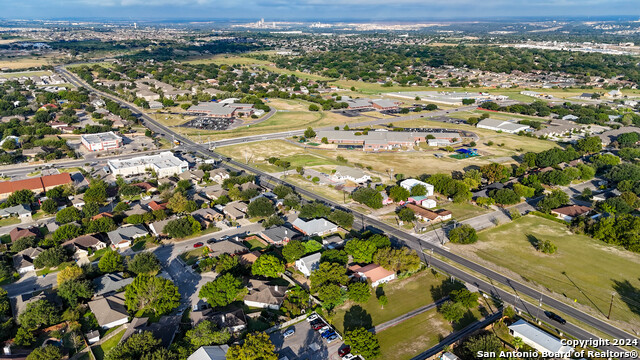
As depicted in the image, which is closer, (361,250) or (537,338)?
(537,338)

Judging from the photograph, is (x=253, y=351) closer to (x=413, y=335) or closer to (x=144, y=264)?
(x=413, y=335)

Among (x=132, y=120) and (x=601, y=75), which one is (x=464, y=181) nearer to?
(x=132, y=120)

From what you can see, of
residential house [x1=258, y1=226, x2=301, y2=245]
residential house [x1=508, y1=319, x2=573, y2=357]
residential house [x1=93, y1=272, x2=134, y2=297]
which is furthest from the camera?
residential house [x1=258, y1=226, x2=301, y2=245]

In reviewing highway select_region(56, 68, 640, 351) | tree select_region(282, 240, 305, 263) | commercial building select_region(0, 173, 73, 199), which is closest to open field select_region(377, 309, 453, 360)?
highway select_region(56, 68, 640, 351)

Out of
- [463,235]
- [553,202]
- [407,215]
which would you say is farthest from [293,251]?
[553,202]

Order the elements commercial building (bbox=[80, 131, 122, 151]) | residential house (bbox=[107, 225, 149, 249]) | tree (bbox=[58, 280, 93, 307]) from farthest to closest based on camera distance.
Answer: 1. commercial building (bbox=[80, 131, 122, 151])
2. residential house (bbox=[107, 225, 149, 249])
3. tree (bbox=[58, 280, 93, 307])

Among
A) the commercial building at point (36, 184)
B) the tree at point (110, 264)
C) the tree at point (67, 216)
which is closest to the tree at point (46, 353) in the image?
the tree at point (110, 264)

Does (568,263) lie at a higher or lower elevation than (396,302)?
higher

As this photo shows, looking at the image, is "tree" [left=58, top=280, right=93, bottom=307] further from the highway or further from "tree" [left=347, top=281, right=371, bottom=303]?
the highway
